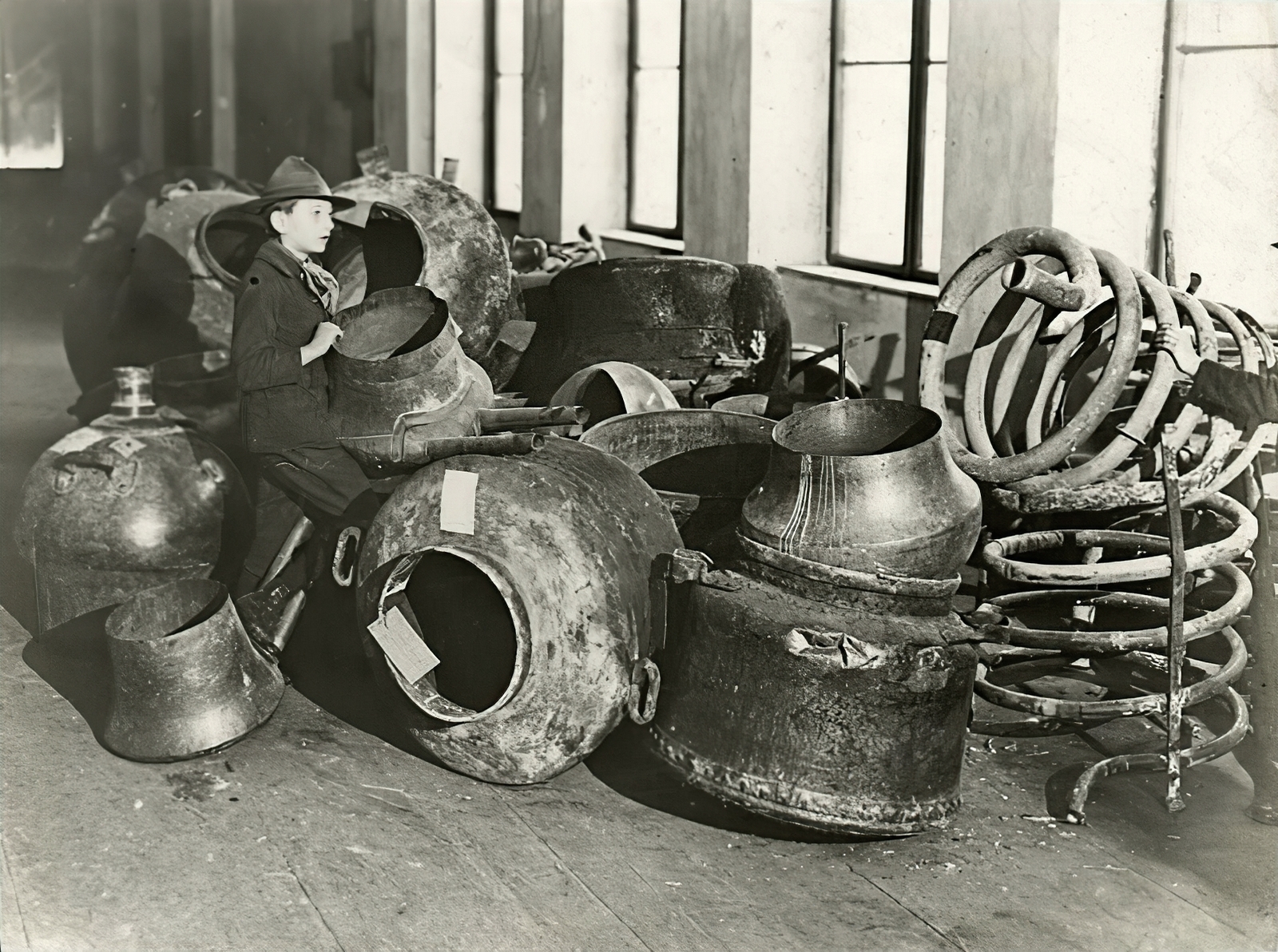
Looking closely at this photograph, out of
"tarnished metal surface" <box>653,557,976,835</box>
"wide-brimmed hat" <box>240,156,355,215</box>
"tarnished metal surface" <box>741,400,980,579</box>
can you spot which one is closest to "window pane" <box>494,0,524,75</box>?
"wide-brimmed hat" <box>240,156,355,215</box>

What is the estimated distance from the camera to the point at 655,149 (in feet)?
31.5

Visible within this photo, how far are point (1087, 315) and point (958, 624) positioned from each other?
5.83 ft

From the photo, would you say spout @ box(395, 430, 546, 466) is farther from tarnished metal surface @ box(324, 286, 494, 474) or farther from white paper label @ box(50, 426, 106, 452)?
white paper label @ box(50, 426, 106, 452)

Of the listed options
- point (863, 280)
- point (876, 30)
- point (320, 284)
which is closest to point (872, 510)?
point (320, 284)

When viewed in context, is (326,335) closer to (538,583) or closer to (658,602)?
(538,583)

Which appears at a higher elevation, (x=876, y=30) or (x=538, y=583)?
(x=876, y=30)

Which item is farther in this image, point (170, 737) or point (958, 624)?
point (170, 737)

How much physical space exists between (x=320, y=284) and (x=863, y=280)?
2720 mm

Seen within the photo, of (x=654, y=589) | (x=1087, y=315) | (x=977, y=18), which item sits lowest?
(x=654, y=589)

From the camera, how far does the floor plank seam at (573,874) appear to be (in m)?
3.66

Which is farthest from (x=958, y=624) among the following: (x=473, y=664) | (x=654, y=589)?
(x=473, y=664)

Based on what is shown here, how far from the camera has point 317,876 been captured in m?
3.95

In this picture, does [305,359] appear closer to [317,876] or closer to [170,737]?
[170,737]

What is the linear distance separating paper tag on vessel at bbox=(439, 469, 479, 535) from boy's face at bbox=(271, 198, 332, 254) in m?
1.69
